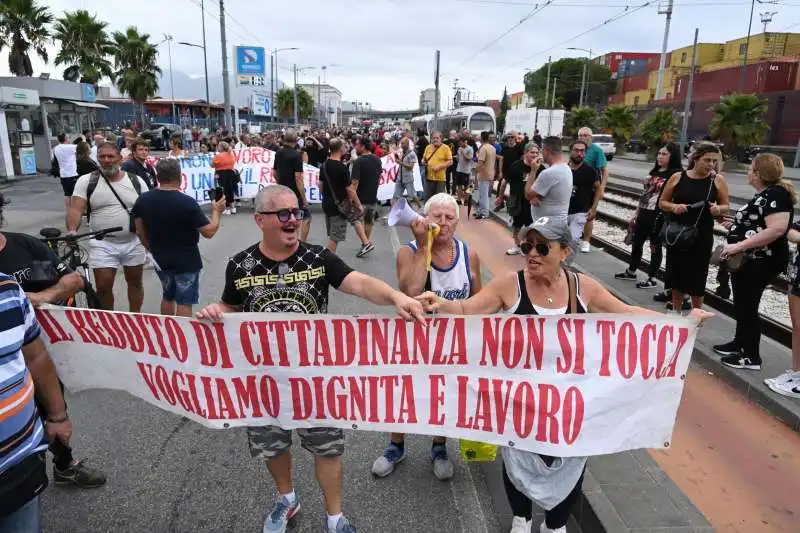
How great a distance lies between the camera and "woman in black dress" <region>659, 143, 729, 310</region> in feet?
16.9

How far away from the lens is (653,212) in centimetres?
689

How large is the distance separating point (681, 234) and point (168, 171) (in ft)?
14.7

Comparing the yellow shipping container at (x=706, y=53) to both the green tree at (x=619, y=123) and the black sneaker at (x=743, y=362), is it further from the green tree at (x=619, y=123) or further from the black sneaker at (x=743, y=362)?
the black sneaker at (x=743, y=362)

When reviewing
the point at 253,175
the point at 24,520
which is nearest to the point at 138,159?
the point at 24,520

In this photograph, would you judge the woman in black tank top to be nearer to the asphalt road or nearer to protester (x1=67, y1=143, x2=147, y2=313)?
the asphalt road

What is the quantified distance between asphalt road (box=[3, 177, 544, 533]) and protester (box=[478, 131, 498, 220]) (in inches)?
351

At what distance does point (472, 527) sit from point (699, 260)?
3.58m

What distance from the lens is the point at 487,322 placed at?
265 centimetres

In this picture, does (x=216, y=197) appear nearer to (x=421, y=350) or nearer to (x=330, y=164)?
(x=421, y=350)

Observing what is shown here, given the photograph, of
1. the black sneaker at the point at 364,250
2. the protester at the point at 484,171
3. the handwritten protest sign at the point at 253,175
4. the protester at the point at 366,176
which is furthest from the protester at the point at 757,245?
the handwritten protest sign at the point at 253,175

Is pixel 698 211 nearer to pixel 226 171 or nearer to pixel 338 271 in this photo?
pixel 338 271

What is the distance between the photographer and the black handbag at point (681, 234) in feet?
16.8

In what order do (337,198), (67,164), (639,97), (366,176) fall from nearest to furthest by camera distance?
1. (337,198)
2. (366,176)
3. (67,164)
4. (639,97)

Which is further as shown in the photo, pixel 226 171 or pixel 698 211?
pixel 226 171
